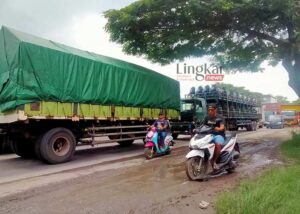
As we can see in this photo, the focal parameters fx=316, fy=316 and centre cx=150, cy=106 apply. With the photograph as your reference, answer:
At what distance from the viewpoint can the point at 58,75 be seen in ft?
29.7

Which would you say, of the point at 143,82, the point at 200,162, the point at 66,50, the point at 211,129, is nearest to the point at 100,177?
the point at 200,162

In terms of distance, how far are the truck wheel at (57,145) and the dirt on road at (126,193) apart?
1.48 meters

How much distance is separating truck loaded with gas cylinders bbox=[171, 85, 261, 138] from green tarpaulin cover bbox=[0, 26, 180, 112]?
405cm

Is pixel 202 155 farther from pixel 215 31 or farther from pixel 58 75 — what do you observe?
pixel 215 31

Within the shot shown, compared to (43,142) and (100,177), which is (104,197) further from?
(43,142)

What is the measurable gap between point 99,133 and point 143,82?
10.3ft

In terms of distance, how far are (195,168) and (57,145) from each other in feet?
14.9

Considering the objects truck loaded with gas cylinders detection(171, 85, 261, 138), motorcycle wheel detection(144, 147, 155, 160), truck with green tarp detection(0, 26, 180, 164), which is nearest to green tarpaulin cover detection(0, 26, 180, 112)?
truck with green tarp detection(0, 26, 180, 164)

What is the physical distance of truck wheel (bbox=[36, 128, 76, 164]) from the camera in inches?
338

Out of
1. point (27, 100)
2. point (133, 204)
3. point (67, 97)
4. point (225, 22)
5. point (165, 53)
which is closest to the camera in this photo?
point (133, 204)

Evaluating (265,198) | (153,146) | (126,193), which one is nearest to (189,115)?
(153,146)

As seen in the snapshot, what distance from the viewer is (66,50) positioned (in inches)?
380

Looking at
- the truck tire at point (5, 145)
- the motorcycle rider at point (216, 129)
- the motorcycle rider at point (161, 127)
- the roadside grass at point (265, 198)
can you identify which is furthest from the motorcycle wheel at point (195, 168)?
the truck tire at point (5, 145)

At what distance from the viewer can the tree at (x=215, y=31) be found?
486 inches
